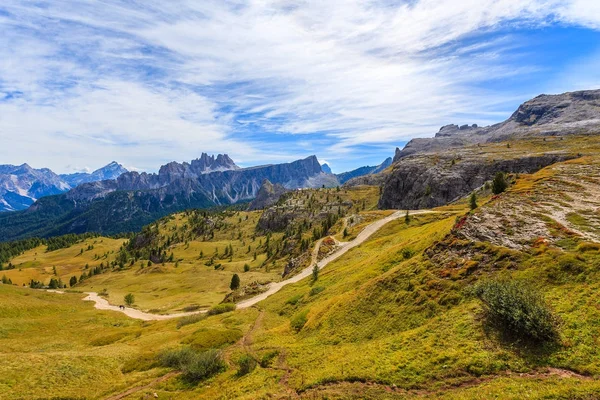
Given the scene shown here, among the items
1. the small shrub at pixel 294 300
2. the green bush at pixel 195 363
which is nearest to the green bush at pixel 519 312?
the green bush at pixel 195 363

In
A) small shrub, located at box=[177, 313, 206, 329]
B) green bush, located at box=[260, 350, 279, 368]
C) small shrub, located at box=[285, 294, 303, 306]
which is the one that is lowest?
small shrub, located at box=[177, 313, 206, 329]

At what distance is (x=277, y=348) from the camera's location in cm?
3575

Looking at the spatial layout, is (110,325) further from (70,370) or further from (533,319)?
(533,319)

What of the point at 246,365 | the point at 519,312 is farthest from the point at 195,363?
the point at 519,312

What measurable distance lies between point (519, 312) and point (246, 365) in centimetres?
2534

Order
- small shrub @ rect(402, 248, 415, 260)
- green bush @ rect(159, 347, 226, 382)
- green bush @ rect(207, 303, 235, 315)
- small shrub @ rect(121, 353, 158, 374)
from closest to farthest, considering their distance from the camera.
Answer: green bush @ rect(159, 347, 226, 382), small shrub @ rect(121, 353, 158, 374), small shrub @ rect(402, 248, 415, 260), green bush @ rect(207, 303, 235, 315)

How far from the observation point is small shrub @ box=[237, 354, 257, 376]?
1227 inches

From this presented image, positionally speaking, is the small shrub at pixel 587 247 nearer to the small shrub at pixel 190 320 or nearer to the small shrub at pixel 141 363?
the small shrub at pixel 141 363

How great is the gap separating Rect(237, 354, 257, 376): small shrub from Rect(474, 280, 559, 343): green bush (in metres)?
22.9

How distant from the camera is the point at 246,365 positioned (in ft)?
103

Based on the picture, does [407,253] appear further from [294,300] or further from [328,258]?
[328,258]

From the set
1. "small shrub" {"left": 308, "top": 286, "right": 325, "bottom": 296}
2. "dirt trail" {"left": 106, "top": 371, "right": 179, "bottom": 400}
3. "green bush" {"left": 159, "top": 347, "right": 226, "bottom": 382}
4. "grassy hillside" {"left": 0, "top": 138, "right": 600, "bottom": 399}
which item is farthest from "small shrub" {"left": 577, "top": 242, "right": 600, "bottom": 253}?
"dirt trail" {"left": 106, "top": 371, "right": 179, "bottom": 400}

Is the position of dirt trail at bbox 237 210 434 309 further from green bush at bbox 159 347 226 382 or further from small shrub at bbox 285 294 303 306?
green bush at bbox 159 347 226 382

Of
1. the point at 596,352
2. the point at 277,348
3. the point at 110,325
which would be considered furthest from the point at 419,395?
the point at 110,325
